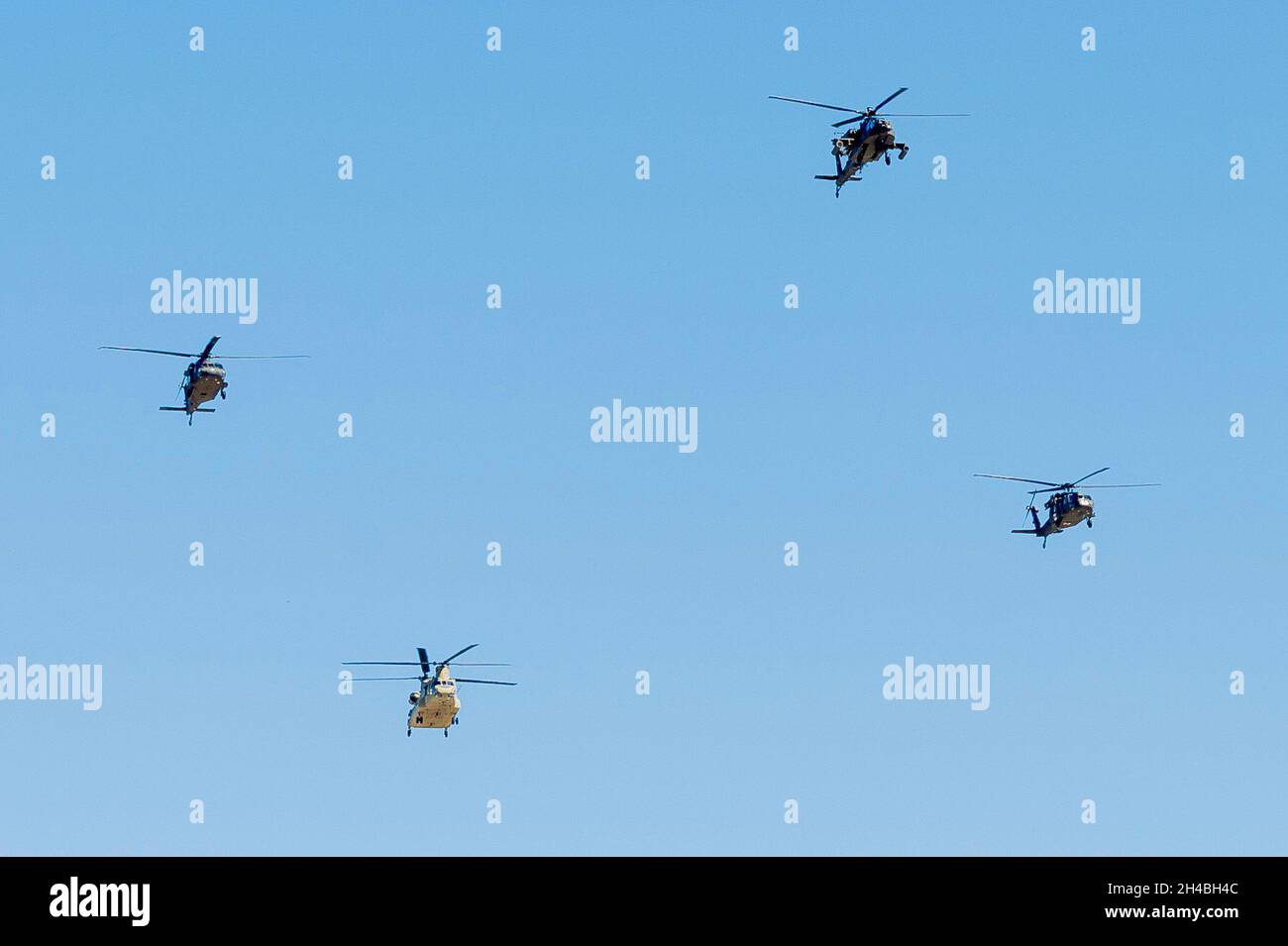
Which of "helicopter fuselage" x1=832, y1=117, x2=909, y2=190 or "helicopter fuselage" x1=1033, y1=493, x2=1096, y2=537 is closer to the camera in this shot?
"helicopter fuselage" x1=832, y1=117, x2=909, y2=190

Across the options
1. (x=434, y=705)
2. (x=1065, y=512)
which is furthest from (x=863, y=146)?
(x=434, y=705)

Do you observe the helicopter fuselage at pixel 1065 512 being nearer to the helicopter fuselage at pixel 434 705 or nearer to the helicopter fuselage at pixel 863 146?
the helicopter fuselage at pixel 863 146

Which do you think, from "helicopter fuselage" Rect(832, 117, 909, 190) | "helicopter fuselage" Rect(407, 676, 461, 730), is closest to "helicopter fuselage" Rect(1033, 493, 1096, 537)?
"helicopter fuselage" Rect(832, 117, 909, 190)

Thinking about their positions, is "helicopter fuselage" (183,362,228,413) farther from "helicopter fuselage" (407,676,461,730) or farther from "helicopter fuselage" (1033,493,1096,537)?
"helicopter fuselage" (1033,493,1096,537)

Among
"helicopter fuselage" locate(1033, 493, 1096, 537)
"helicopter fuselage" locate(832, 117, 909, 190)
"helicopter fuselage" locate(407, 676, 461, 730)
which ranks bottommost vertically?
"helicopter fuselage" locate(407, 676, 461, 730)

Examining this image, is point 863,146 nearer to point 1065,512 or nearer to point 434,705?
point 1065,512

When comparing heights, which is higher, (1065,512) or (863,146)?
(863,146)
